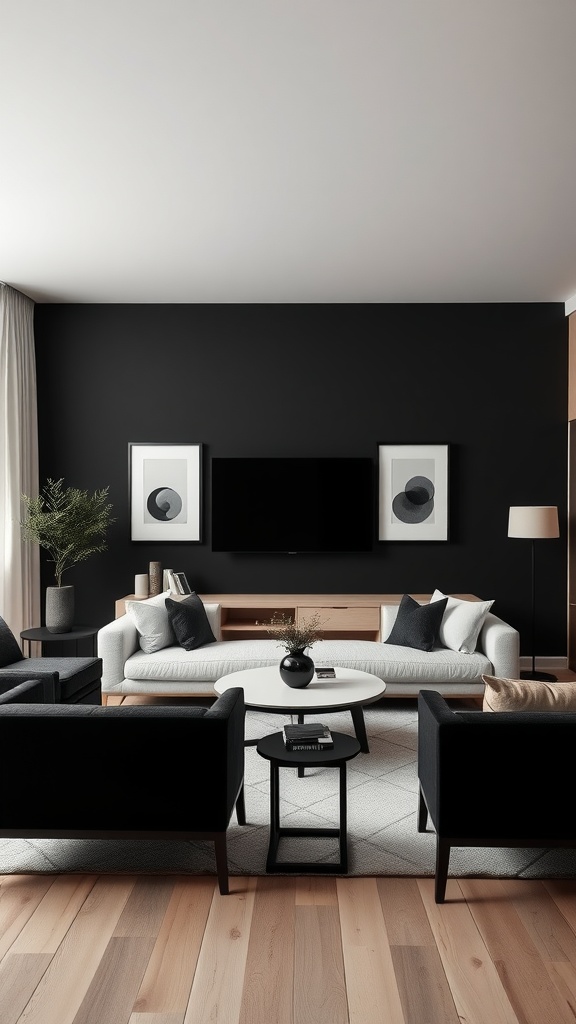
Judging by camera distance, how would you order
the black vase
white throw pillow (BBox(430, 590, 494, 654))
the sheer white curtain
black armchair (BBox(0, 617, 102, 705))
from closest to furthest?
1. the black vase
2. black armchair (BBox(0, 617, 102, 705))
3. white throw pillow (BBox(430, 590, 494, 654))
4. the sheer white curtain

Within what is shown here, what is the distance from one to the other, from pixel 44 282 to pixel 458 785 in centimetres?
471

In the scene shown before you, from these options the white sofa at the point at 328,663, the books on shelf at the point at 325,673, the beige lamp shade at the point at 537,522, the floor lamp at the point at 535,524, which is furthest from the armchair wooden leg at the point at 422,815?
the beige lamp shade at the point at 537,522

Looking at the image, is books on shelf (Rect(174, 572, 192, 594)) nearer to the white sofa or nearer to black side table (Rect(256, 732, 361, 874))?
the white sofa

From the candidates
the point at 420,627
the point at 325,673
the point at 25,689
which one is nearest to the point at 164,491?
the point at 420,627

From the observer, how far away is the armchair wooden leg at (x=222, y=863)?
8.86ft

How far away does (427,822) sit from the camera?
3318mm

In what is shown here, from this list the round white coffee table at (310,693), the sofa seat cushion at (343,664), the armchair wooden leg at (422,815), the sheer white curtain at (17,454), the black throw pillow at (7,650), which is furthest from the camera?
the sheer white curtain at (17,454)

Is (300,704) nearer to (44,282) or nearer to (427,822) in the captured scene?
(427,822)

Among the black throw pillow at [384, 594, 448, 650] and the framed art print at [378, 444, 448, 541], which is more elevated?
the framed art print at [378, 444, 448, 541]

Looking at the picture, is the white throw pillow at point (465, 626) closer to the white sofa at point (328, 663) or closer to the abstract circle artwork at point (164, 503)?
the white sofa at point (328, 663)

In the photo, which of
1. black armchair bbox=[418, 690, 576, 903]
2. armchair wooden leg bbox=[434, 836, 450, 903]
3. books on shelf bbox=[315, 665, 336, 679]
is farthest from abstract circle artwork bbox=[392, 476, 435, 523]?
armchair wooden leg bbox=[434, 836, 450, 903]

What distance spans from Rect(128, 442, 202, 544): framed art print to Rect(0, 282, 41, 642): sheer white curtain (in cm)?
82

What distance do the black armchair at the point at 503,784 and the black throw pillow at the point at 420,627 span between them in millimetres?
2439

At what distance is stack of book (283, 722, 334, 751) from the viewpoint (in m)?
3.19
